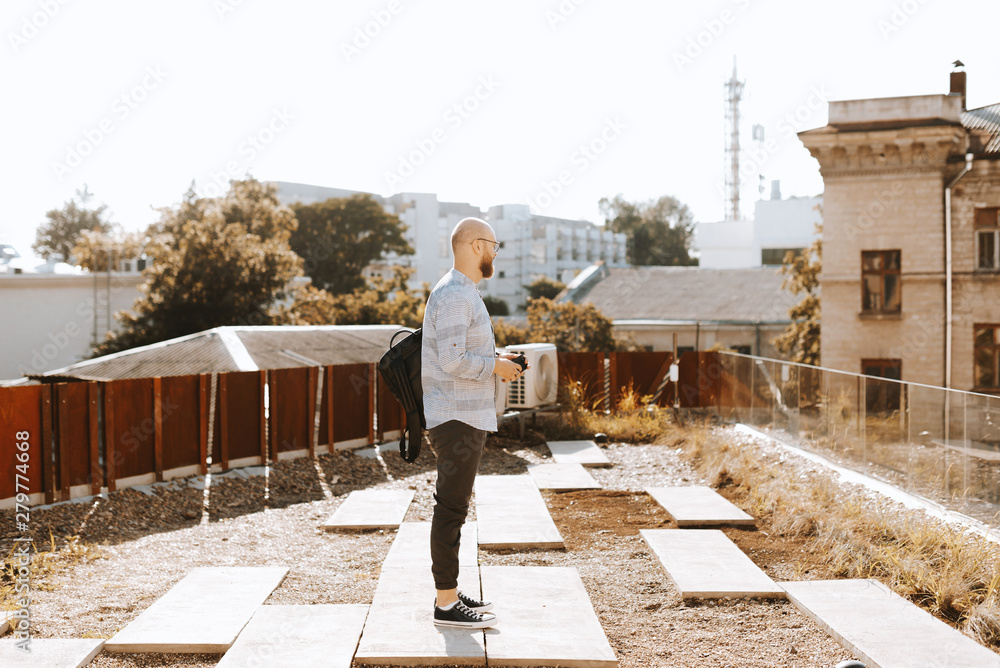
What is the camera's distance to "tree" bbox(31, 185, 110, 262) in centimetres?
5766

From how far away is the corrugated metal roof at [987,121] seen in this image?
18969mm

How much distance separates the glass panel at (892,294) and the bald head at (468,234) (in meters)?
18.9

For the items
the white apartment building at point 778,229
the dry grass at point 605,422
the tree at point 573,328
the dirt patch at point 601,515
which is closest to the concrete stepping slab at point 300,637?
the dirt patch at point 601,515

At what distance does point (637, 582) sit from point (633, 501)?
8.90ft

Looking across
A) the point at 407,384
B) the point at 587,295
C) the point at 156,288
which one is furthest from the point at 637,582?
the point at 587,295

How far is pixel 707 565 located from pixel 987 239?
17.7m

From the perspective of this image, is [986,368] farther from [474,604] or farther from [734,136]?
[734,136]

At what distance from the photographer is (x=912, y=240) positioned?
1961 centimetres

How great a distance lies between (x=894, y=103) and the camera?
19594mm

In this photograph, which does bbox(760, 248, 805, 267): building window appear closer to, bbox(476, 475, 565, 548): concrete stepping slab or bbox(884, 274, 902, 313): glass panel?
bbox(884, 274, 902, 313): glass panel

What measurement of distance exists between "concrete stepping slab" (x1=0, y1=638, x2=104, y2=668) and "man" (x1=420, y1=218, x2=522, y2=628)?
1.57 meters

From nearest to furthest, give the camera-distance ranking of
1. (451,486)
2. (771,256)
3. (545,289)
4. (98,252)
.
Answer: (451,486), (98,252), (771,256), (545,289)

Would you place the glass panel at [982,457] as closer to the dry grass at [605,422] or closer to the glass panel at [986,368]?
the dry grass at [605,422]

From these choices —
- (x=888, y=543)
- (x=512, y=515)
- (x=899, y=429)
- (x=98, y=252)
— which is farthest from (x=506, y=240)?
(x=888, y=543)
